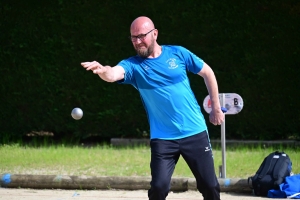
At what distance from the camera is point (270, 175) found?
7723 mm

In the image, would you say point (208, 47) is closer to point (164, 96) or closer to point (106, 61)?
point (106, 61)

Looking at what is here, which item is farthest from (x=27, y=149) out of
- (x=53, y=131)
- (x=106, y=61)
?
(x=106, y=61)

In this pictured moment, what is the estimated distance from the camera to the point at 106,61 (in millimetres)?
11555

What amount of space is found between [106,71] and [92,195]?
2.97m

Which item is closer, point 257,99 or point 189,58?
point 189,58

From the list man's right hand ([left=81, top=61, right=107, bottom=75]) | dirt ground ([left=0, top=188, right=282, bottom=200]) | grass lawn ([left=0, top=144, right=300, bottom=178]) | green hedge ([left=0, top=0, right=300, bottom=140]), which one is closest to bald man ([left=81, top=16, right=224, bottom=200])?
man's right hand ([left=81, top=61, right=107, bottom=75])

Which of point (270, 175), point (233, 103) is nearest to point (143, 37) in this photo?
point (233, 103)

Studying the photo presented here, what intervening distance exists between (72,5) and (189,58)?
6333mm

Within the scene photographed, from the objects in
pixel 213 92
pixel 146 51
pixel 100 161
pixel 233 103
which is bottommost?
pixel 100 161

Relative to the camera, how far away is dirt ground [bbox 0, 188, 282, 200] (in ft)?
25.4

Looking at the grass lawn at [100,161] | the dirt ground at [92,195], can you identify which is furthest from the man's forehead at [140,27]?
the grass lawn at [100,161]

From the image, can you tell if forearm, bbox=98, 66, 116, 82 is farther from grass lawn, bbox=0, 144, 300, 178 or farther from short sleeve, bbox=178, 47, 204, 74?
grass lawn, bbox=0, 144, 300, 178

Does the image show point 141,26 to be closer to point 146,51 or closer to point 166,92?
point 146,51

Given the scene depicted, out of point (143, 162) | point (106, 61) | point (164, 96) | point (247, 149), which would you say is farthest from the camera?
point (106, 61)
